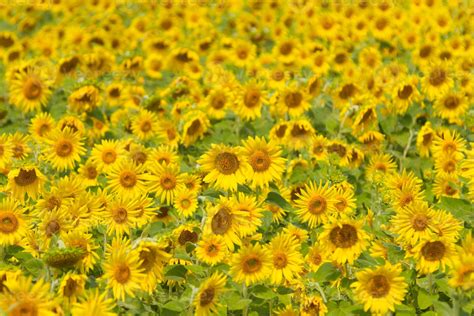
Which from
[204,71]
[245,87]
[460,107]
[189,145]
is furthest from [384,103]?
[204,71]

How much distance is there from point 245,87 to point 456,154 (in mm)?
2676

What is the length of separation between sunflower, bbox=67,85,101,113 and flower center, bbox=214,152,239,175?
297cm

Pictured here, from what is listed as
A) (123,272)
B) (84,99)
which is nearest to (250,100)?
(84,99)

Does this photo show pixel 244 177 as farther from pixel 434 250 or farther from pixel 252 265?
pixel 434 250

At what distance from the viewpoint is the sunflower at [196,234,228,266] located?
15.1 ft

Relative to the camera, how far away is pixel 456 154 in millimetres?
6449

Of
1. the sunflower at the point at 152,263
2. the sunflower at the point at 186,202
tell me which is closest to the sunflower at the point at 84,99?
the sunflower at the point at 186,202

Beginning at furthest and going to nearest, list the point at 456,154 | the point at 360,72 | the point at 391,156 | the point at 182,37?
the point at 182,37 < the point at 360,72 < the point at 391,156 < the point at 456,154

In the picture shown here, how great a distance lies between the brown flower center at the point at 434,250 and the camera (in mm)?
4340

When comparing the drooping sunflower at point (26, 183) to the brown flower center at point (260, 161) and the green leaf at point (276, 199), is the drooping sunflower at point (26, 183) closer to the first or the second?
the brown flower center at point (260, 161)

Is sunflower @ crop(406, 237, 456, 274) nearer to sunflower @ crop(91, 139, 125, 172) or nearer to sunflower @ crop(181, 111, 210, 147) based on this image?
sunflower @ crop(91, 139, 125, 172)

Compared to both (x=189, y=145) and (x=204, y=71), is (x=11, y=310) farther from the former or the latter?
(x=204, y=71)

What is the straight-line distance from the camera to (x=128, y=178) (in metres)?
5.80

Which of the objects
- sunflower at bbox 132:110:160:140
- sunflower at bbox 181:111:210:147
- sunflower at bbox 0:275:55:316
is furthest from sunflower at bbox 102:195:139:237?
sunflower at bbox 132:110:160:140
